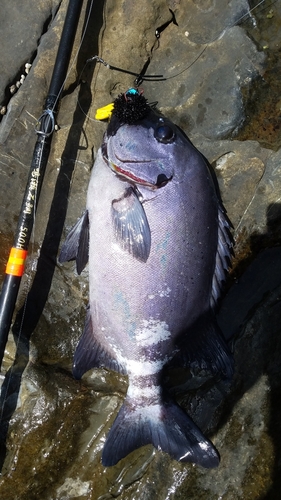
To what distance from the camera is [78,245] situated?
2949 mm

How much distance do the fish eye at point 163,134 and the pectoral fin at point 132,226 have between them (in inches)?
14.6

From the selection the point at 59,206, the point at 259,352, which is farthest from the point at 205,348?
the point at 59,206

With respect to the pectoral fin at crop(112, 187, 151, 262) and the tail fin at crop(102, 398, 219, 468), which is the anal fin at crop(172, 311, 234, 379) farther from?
the pectoral fin at crop(112, 187, 151, 262)

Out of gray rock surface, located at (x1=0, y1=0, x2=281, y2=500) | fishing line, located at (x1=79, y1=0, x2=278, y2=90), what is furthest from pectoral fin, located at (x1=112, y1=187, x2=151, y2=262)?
fishing line, located at (x1=79, y1=0, x2=278, y2=90)

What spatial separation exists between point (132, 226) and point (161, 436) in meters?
1.33

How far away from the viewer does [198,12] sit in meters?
3.34

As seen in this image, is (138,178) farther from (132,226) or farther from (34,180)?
(34,180)

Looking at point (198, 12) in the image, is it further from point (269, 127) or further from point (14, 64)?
point (14, 64)

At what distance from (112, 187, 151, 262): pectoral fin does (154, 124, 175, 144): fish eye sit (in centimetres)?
37

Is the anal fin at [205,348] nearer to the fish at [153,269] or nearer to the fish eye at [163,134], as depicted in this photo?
the fish at [153,269]

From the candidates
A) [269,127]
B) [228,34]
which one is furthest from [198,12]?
[269,127]

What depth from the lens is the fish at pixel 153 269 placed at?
268cm

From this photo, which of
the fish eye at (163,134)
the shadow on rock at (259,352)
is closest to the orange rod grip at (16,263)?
the fish eye at (163,134)

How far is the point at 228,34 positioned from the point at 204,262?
176 cm
